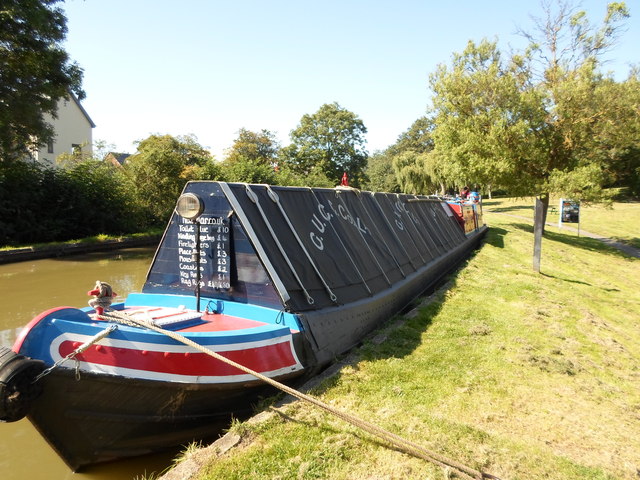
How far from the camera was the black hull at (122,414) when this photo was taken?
Answer: 2.99 meters

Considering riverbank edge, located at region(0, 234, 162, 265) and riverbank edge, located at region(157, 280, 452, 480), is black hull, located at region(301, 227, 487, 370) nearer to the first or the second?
riverbank edge, located at region(157, 280, 452, 480)

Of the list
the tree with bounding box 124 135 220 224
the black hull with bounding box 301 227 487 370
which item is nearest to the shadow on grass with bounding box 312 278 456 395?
the black hull with bounding box 301 227 487 370

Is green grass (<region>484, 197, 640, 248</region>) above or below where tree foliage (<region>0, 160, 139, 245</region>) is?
below

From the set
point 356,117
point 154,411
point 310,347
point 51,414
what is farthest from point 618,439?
point 356,117

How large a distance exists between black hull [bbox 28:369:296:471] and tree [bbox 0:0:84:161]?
15625 mm

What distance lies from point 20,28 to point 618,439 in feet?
64.6

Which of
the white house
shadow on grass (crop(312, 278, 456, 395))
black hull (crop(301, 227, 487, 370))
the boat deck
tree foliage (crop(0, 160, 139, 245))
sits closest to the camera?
the boat deck

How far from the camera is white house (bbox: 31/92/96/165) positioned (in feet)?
110

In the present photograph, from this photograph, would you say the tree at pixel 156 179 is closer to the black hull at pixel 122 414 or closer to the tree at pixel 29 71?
the tree at pixel 29 71

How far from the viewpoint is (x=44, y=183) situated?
59.0ft

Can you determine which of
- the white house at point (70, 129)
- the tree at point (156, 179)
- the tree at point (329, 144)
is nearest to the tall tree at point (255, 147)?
the tree at point (329, 144)

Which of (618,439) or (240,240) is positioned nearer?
(618,439)

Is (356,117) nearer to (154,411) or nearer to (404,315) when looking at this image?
(404,315)

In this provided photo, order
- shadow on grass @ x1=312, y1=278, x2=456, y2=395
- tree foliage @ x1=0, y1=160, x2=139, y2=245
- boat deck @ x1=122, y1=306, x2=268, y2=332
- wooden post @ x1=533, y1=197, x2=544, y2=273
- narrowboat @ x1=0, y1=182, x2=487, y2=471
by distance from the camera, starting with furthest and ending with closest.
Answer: tree foliage @ x1=0, y1=160, x2=139, y2=245 → wooden post @ x1=533, y1=197, x2=544, y2=273 → shadow on grass @ x1=312, y1=278, x2=456, y2=395 → boat deck @ x1=122, y1=306, x2=268, y2=332 → narrowboat @ x1=0, y1=182, x2=487, y2=471
